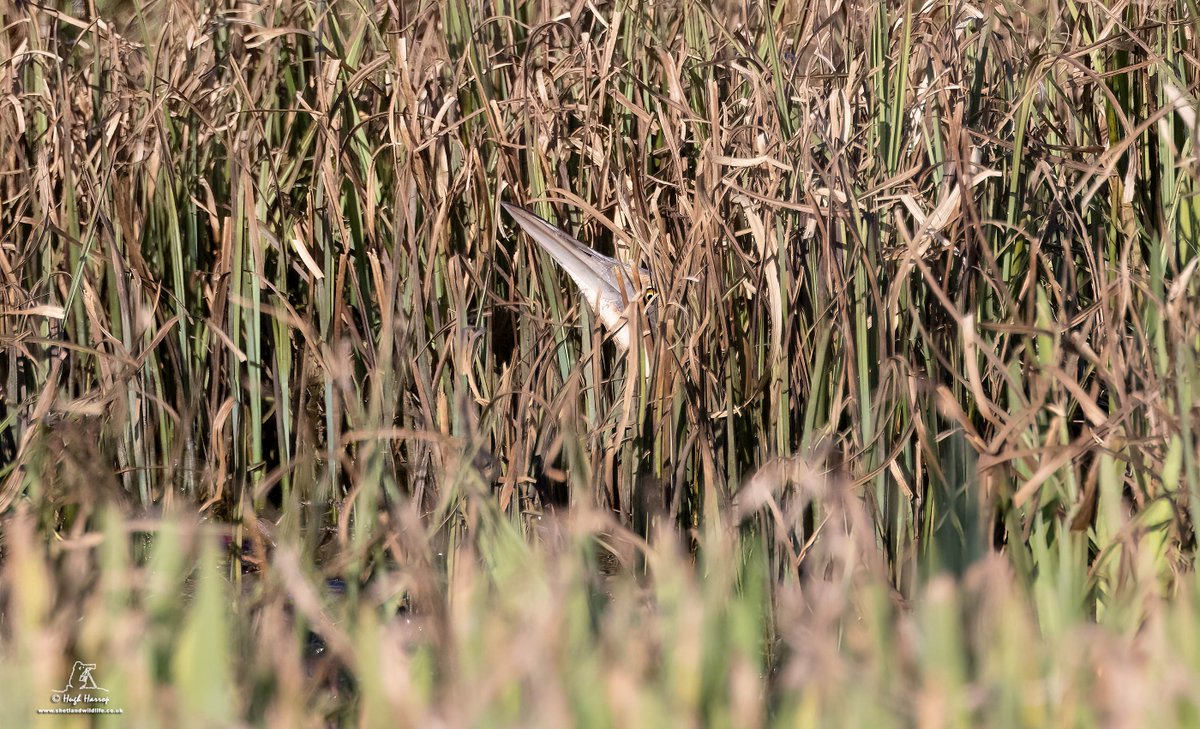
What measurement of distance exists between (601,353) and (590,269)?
5.2 inches

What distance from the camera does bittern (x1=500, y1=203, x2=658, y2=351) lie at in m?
1.89

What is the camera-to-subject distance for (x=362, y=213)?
2092 millimetres

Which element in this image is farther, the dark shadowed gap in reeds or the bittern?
the bittern

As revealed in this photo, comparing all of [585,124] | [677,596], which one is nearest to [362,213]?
[585,124]

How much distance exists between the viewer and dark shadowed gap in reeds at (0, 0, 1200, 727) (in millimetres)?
1062

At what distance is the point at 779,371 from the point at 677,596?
29.9 inches

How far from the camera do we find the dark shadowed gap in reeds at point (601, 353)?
41.8 inches

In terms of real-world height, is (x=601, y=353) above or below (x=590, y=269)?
below

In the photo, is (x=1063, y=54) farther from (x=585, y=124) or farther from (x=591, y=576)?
(x=591, y=576)

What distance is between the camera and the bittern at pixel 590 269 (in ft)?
6.20

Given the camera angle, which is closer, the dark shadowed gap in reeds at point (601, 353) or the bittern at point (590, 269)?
the dark shadowed gap in reeds at point (601, 353)

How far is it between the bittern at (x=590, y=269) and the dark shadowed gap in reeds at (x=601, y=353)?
0.14ft

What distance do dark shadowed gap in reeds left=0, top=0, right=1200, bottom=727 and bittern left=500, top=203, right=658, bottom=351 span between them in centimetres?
4

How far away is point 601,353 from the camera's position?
194 cm
